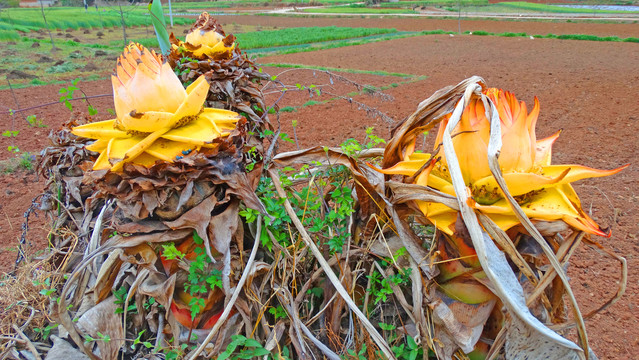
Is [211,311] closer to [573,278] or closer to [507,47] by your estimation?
[573,278]

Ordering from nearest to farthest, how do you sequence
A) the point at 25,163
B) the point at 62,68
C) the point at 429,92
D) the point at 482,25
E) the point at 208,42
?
the point at 208,42 < the point at 25,163 < the point at 429,92 < the point at 62,68 < the point at 482,25

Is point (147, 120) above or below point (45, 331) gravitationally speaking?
above

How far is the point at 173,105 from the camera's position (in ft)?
3.87

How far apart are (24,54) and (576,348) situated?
15.9 m

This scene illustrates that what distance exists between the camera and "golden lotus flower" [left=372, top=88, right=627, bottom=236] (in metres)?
1.02

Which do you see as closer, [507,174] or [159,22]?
[507,174]

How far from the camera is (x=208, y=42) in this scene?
2.32 metres

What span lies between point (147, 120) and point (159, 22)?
1180 mm

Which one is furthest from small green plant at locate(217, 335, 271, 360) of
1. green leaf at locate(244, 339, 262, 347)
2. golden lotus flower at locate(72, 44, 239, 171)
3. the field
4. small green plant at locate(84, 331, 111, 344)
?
the field

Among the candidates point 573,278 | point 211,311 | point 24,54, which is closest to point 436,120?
point 211,311

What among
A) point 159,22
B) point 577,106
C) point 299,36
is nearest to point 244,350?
point 159,22

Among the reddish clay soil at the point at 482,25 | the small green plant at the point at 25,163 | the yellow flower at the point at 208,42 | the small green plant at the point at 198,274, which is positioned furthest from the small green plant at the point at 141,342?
the reddish clay soil at the point at 482,25

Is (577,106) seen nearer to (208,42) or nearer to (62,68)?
(208,42)

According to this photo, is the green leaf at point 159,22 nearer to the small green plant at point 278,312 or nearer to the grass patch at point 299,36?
the small green plant at point 278,312
